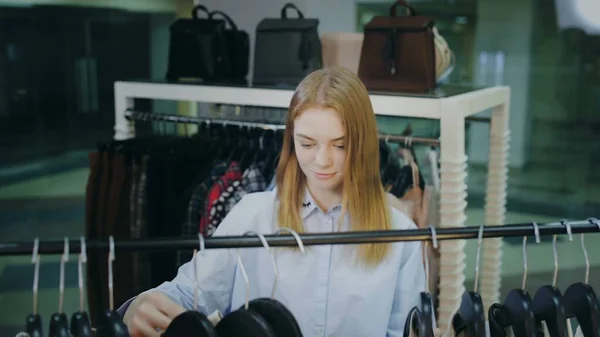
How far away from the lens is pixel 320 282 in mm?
1409

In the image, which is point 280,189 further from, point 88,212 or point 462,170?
point 88,212

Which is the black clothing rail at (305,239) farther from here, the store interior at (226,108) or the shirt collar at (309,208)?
the store interior at (226,108)

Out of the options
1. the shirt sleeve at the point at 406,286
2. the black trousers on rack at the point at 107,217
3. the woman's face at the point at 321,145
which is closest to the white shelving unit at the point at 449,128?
the black trousers on rack at the point at 107,217

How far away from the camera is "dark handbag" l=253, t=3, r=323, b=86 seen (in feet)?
8.65

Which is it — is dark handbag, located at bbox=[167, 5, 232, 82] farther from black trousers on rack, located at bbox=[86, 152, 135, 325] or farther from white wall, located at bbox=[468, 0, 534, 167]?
white wall, located at bbox=[468, 0, 534, 167]

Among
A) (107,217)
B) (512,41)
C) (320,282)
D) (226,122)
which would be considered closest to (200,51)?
(226,122)

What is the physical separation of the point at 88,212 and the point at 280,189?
4.22ft

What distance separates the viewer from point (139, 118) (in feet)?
8.84

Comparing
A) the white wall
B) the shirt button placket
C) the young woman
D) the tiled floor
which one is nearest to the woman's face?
the young woman

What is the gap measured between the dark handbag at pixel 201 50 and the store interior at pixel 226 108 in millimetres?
398

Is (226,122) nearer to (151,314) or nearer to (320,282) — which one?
(320,282)

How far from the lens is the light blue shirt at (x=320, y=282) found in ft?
4.64

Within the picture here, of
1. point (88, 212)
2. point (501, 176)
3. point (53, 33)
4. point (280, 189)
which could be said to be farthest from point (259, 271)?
point (53, 33)

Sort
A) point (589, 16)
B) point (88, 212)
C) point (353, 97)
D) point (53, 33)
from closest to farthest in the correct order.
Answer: point (353, 97) < point (88, 212) < point (53, 33) < point (589, 16)
